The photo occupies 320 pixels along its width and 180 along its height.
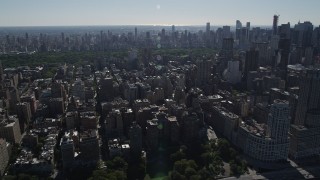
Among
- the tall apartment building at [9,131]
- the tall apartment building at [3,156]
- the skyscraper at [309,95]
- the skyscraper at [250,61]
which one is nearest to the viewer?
the tall apartment building at [3,156]

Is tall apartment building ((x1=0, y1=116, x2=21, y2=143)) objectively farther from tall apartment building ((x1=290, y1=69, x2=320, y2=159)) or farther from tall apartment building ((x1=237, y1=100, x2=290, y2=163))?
tall apartment building ((x1=290, y1=69, x2=320, y2=159))

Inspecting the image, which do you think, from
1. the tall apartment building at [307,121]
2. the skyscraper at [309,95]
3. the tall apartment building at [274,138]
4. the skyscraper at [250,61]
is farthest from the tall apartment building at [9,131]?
the skyscraper at [250,61]

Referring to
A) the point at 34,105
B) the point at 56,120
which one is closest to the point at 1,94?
the point at 34,105

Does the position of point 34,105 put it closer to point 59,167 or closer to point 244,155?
point 59,167

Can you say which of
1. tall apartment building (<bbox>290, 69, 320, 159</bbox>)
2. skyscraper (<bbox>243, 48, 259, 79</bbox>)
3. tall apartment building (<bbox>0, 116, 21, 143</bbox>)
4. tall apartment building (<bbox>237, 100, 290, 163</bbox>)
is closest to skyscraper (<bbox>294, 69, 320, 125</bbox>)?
tall apartment building (<bbox>290, 69, 320, 159</bbox>)

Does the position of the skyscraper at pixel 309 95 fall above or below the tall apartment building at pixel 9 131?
above

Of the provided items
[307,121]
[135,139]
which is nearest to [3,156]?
[135,139]

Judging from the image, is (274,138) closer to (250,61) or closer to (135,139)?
(135,139)

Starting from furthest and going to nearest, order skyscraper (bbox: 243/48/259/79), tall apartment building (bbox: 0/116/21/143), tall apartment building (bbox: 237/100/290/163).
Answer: skyscraper (bbox: 243/48/259/79) < tall apartment building (bbox: 0/116/21/143) < tall apartment building (bbox: 237/100/290/163)

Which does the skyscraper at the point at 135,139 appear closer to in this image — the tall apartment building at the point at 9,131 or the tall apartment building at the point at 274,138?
the tall apartment building at the point at 274,138

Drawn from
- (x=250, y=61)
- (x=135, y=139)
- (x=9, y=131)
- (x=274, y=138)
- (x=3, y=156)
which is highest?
(x=250, y=61)

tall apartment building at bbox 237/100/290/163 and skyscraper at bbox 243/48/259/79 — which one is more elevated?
skyscraper at bbox 243/48/259/79

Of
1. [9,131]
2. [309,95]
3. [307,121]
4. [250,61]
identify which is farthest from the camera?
[250,61]
